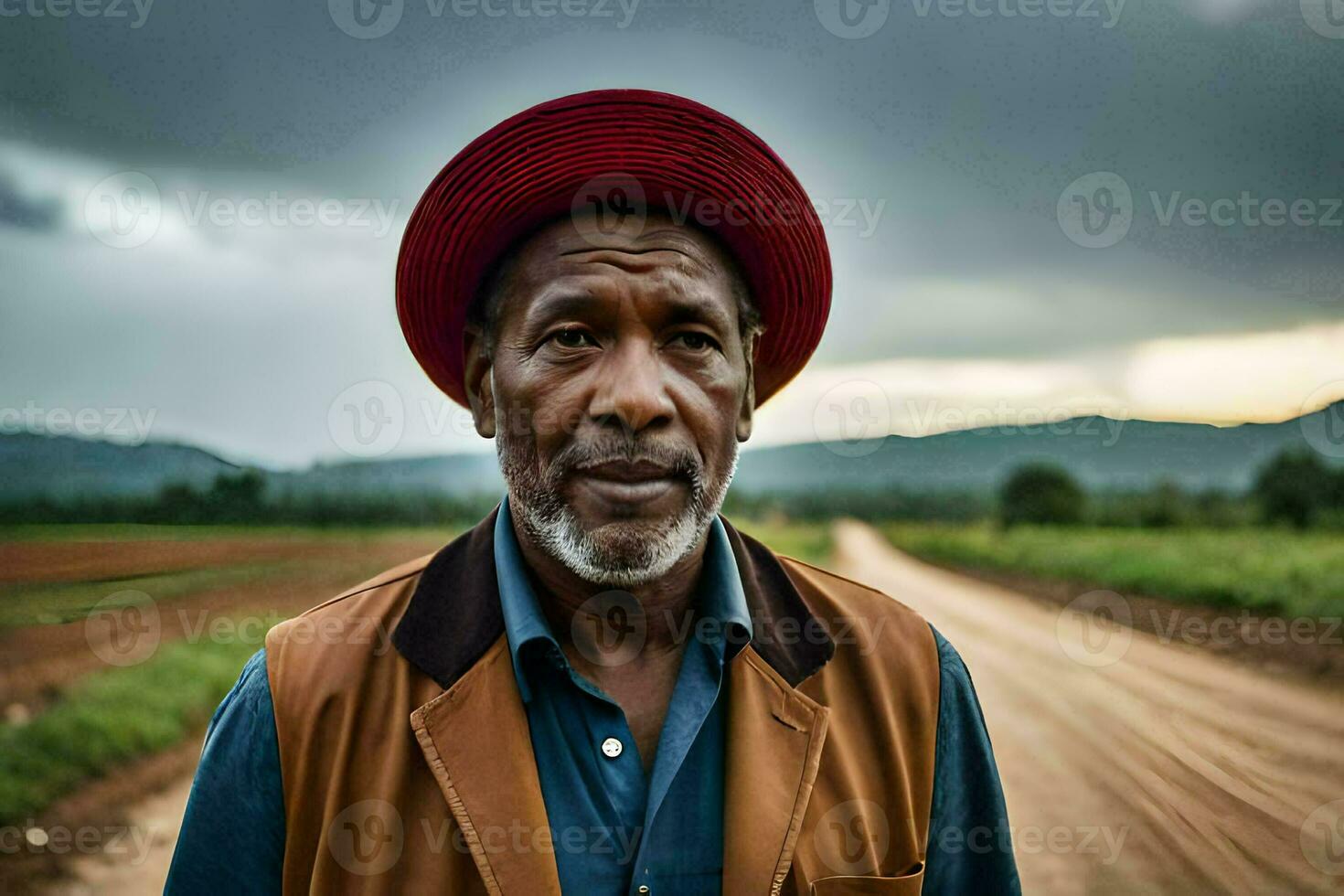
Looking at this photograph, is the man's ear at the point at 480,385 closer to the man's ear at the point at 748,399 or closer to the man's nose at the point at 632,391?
the man's nose at the point at 632,391

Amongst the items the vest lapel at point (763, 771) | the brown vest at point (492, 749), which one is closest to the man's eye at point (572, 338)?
the brown vest at point (492, 749)

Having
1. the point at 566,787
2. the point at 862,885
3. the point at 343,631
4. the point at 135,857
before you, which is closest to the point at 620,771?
the point at 566,787

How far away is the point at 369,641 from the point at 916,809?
1.37 meters

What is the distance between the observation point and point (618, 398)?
1935 millimetres

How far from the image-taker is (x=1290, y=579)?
14.4 metres

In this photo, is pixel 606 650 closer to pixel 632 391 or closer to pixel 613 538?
pixel 613 538

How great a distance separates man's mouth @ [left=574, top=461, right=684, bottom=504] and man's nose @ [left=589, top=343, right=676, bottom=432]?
9 centimetres

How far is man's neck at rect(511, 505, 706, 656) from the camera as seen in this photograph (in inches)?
85.1

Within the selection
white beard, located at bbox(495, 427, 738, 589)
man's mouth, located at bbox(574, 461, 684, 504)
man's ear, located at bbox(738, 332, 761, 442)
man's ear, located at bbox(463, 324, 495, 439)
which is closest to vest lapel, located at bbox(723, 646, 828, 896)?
white beard, located at bbox(495, 427, 738, 589)

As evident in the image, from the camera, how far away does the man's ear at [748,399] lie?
7.57 feet

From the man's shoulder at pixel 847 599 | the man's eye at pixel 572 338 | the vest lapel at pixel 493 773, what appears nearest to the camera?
the vest lapel at pixel 493 773

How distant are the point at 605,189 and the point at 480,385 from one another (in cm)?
64

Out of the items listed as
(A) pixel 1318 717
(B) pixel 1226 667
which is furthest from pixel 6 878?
(B) pixel 1226 667

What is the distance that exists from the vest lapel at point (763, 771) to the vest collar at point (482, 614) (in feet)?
0.23
